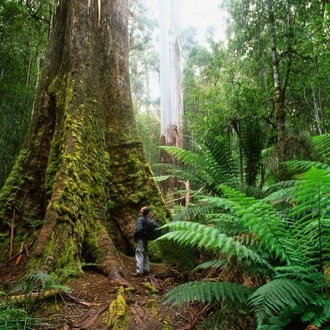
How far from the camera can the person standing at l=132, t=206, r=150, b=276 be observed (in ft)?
12.4

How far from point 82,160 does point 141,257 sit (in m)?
1.49

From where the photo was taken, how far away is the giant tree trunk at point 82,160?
10.7ft

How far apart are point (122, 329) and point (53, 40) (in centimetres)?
478

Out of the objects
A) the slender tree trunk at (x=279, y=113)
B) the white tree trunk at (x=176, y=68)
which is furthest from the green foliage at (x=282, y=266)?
the white tree trunk at (x=176, y=68)

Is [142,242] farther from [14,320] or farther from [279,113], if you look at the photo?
[279,113]

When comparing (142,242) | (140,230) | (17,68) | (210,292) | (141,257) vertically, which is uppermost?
(17,68)

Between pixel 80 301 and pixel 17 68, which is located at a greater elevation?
pixel 17 68

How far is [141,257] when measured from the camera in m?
3.83

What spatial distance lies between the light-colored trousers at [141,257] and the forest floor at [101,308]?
0.53 m

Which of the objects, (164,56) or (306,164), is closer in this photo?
(306,164)

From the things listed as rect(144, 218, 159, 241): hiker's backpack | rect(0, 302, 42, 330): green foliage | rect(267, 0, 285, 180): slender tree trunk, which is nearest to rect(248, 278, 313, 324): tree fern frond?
rect(0, 302, 42, 330): green foliage

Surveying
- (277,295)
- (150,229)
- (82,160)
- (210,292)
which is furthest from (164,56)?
(277,295)

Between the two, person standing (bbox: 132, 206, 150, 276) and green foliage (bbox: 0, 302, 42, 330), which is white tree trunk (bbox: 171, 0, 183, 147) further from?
green foliage (bbox: 0, 302, 42, 330)

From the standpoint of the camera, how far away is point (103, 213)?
3859mm
